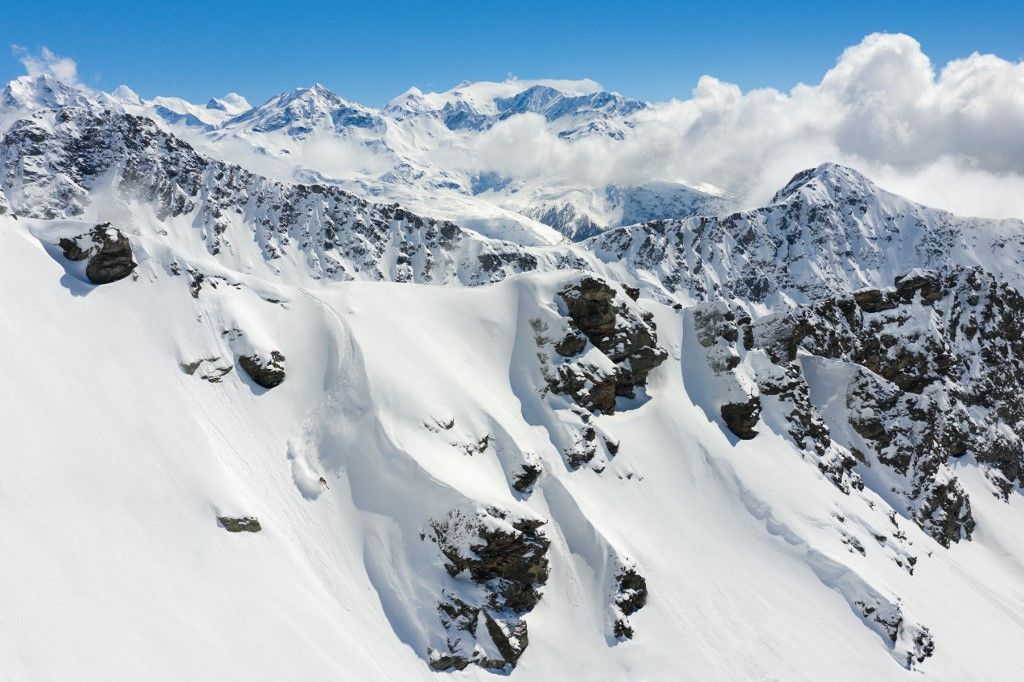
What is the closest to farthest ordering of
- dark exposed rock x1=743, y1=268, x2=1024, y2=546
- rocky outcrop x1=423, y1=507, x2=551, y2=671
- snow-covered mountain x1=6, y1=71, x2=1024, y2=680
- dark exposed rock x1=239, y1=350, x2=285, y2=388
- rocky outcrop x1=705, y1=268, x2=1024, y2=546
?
snow-covered mountain x1=6, y1=71, x2=1024, y2=680 < rocky outcrop x1=423, y1=507, x2=551, y2=671 < dark exposed rock x1=239, y1=350, x2=285, y2=388 < rocky outcrop x1=705, y1=268, x2=1024, y2=546 < dark exposed rock x1=743, y1=268, x2=1024, y2=546

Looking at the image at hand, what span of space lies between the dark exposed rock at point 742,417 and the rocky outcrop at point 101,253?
200 feet

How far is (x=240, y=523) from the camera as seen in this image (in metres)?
35.4

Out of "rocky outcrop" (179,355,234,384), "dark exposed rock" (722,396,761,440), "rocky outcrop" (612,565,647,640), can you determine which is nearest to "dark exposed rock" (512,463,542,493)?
"rocky outcrop" (612,565,647,640)

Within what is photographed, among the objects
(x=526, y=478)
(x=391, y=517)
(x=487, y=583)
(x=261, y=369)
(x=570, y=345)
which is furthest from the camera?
(x=570, y=345)

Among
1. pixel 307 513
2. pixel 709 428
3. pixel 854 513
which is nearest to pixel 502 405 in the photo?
pixel 307 513

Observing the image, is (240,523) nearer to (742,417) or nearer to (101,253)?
(101,253)

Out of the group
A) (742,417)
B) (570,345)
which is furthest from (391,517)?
(742,417)

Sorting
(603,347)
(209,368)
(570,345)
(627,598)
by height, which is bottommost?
(627,598)

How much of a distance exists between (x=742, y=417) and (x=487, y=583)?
1455 inches

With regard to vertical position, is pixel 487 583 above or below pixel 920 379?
below

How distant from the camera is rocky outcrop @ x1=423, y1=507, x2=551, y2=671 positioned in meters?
37.2

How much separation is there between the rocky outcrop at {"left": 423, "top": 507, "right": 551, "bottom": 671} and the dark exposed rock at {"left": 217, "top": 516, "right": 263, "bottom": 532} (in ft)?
37.2

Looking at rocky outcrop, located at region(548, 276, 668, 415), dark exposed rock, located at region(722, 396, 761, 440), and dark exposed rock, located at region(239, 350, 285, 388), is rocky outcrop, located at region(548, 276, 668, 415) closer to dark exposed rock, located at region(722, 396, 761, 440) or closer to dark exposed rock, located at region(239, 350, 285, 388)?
dark exposed rock, located at region(722, 396, 761, 440)

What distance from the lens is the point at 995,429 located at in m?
94.3
